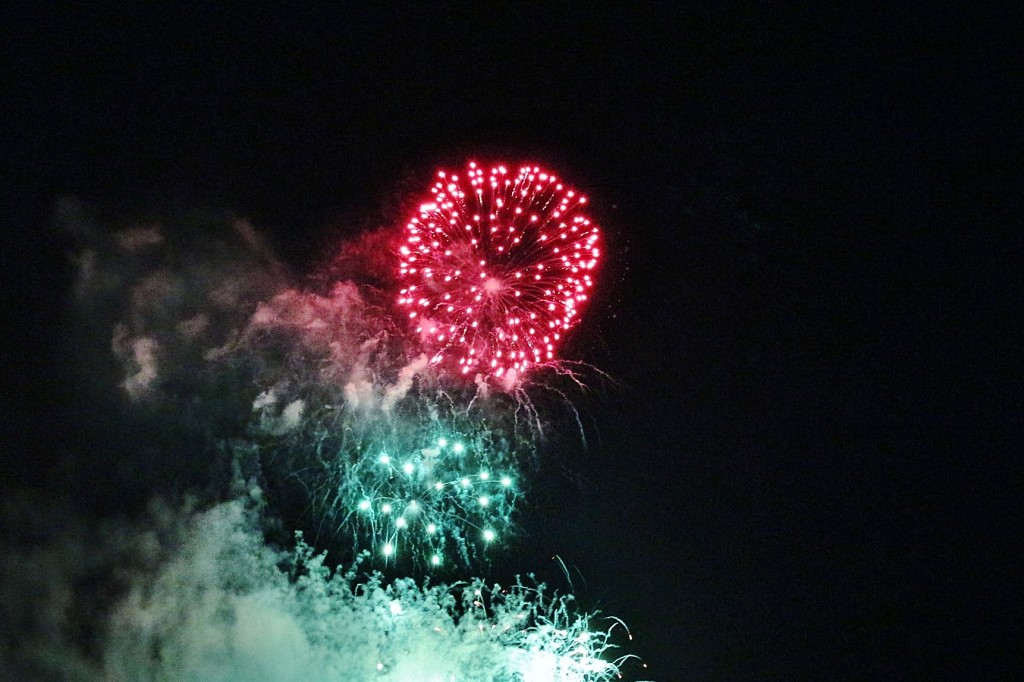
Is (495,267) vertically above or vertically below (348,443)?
Result: above

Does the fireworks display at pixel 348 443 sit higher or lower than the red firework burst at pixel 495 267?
lower

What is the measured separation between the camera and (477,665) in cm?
1047

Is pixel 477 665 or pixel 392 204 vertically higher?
pixel 392 204

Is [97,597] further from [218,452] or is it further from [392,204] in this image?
[392,204]

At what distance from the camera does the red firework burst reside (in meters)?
9.77

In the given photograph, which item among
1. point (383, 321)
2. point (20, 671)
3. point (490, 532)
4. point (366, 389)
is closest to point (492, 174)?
point (383, 321)

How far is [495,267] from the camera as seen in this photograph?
9.79 m

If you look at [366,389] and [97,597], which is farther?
[97,597]

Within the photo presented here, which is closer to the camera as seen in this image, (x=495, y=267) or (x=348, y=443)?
(x=495, y=267)

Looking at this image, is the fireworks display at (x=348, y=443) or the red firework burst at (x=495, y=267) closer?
the red firework burst at (x=495, y=267)

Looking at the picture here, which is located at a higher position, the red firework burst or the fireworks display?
the red firework burst

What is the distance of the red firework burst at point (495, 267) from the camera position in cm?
977

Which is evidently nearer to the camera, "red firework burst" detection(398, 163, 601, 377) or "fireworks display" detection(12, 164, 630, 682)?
"red firework burst" detection(398, 163, 601, 377)

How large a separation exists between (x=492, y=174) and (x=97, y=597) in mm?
11227
